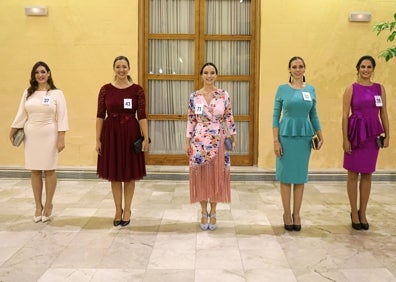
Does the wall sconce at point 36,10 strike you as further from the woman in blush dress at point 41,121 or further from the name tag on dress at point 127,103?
the name tag on dress at point 127,103

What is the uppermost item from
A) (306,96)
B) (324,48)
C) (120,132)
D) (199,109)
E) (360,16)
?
(360,16)

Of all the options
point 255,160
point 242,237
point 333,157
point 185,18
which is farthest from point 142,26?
point 242,237

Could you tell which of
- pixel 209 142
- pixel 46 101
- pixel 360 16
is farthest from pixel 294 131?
pixel 360 16

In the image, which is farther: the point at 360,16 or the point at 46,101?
the point at 360,16

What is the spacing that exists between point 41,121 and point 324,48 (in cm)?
405

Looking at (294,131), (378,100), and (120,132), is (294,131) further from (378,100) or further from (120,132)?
(120,132)

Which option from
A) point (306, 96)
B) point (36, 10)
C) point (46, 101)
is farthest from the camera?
point (36, 10)

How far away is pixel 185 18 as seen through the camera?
260 inches

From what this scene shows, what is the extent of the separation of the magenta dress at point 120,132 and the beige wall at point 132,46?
247 centimetres

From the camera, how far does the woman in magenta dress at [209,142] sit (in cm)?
399

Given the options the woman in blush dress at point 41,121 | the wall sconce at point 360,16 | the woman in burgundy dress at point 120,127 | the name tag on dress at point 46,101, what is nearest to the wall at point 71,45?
the woman in blush dress at point 41,121

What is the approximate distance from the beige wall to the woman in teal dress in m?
2.40

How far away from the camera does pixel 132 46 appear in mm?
6379

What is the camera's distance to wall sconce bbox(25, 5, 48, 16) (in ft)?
20.5
